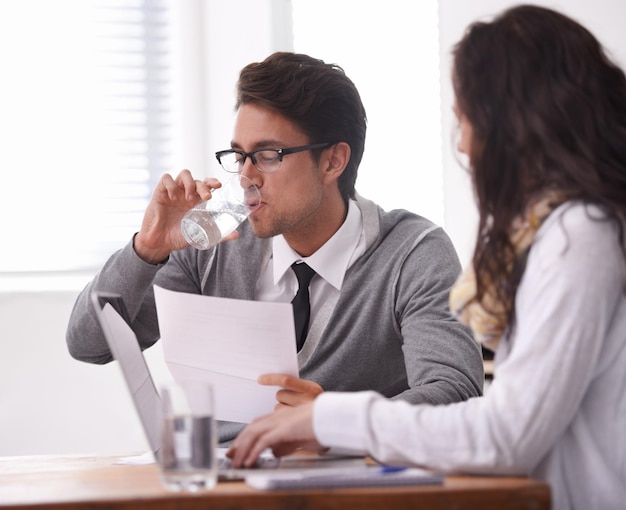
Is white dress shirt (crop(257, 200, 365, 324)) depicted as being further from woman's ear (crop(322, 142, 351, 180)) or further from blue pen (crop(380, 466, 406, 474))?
blue pen (crop(380, 466, 406, 474))

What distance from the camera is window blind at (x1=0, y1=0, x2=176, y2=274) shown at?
3215mm

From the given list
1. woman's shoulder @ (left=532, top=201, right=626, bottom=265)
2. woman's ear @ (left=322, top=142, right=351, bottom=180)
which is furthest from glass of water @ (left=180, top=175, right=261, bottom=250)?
woman's shoulder @ (left=532, top=201, right=626, bottom=265)

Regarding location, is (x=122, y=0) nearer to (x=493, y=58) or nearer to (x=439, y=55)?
(x=439, y=55)

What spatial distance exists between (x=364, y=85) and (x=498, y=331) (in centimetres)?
250

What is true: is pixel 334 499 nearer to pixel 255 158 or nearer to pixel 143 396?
pixel 143 396

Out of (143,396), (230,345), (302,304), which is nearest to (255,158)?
(302,304)

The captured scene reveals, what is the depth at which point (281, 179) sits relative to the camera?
1949 mm

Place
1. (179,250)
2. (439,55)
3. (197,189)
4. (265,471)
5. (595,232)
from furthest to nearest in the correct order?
(439,55) → (179,250) → (197,189) → (265,471) → (595,232)

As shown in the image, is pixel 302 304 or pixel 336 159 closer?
pixel 302 304

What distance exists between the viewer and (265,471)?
1.09 metres

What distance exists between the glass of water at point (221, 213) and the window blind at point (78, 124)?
5.00ft

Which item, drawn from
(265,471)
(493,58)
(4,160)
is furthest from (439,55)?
(265,471)

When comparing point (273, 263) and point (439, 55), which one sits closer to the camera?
point (273, 263)

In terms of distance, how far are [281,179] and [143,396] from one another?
2.46 feet
